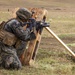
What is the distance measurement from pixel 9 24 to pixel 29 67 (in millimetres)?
1137

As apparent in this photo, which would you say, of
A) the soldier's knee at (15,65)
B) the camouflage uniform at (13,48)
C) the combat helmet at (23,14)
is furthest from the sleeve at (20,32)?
the soldier's knee at (15,65)

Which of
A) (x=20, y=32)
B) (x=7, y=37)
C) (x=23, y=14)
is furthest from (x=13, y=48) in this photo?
(x=23, y=14)

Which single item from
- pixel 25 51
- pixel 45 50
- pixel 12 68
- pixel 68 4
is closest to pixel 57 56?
pixel 45 50

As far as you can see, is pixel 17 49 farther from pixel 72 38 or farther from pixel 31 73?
pixel 72 38

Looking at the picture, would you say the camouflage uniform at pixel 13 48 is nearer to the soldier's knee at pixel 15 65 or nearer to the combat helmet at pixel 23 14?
the soldier's knee at pixel 15 65

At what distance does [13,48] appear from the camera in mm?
9031

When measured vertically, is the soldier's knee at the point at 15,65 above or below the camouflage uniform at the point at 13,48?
below

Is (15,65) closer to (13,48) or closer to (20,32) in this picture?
(13,48)

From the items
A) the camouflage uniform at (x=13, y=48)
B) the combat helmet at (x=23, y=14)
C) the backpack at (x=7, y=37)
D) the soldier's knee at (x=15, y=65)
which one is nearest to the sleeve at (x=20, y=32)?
the camouflage uniform at (x=13, y=48)

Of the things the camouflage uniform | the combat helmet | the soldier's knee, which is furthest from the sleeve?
the soldier's knee

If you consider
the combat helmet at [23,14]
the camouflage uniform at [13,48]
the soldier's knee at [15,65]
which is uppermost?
the combat helmet at [23,14]

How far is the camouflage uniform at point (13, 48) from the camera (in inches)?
348

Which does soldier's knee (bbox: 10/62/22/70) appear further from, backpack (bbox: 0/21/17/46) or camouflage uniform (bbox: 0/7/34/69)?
backpack (bbox: 0/21/17/46)

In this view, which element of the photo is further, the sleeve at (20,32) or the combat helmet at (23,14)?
the combat helmet at (23,14)
